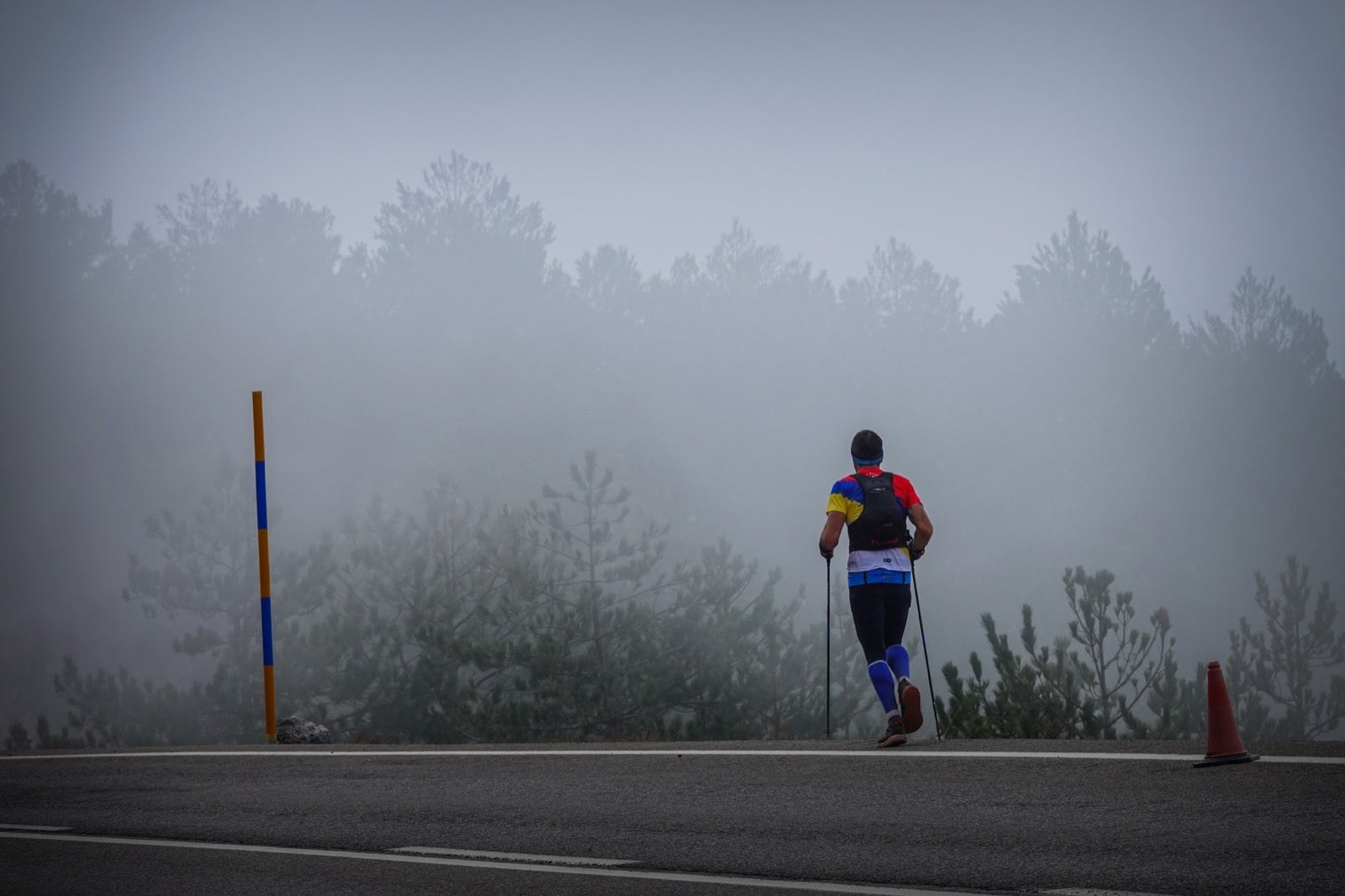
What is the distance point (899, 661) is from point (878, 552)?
74cm

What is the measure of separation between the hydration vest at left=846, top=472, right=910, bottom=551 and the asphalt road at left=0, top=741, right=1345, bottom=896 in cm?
138

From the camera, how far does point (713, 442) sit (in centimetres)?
9462

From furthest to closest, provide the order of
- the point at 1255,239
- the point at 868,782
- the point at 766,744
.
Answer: the point at 1255,239 < the point at 766,744 < the point at 868,782

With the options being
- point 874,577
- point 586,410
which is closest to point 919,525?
point 874,577

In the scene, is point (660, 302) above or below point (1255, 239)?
below

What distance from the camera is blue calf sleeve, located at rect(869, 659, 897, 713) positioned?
10.3m

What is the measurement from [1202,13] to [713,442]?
11315 cm

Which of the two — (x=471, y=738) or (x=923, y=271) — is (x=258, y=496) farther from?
(x=923, y=271)

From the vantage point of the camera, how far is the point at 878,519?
34.0ft

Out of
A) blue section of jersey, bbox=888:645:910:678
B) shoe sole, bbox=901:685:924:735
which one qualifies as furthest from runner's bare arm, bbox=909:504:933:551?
shoe sole, bbox=901:685:924:735

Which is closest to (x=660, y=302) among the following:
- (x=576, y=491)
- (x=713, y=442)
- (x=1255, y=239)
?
(x=713, y=442)

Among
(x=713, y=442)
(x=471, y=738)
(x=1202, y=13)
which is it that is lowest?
(x=471, y=738)

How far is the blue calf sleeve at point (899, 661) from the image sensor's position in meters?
10.3

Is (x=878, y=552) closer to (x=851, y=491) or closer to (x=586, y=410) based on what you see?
(x=851, y=491)
